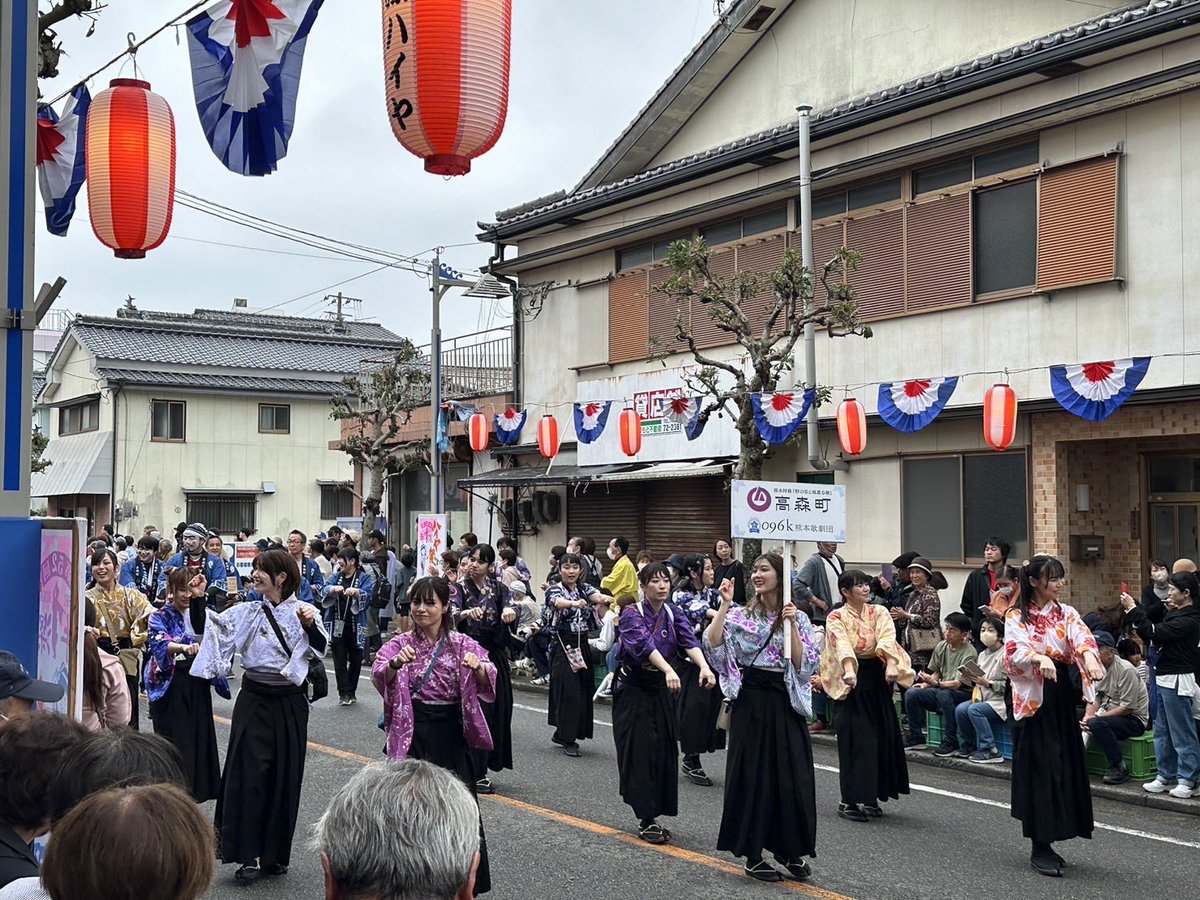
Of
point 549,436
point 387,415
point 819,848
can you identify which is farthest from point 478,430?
point 819,848

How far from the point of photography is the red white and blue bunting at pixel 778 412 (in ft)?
52.3

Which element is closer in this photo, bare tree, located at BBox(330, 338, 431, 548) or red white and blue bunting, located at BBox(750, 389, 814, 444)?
red white and blue bunting, located at BBox(750, 389, 814, 444)

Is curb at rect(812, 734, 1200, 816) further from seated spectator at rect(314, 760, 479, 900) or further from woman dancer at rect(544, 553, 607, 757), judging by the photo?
seated spectator at rect(314, 760, 479, 900)

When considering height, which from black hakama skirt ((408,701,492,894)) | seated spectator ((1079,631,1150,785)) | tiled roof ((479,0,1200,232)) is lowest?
seated spectator ((1079,631,1150,785))

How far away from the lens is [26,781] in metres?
3.44

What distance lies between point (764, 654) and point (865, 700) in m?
1.97

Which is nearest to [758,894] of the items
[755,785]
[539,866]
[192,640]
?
[755,785]

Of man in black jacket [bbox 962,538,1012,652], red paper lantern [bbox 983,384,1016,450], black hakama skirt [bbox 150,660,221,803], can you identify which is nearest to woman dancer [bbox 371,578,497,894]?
black hakama skirt [bbox 150,660,221,803]

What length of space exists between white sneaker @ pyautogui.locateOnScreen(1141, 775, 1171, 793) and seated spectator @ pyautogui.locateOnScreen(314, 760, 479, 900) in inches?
360

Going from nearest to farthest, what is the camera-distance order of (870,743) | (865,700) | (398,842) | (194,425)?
(398,842), (870,743), (865,700), (194,425)

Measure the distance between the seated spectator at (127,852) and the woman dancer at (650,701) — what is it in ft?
20.7

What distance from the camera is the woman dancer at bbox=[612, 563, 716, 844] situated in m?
8.99

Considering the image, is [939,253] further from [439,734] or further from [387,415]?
[387,415]

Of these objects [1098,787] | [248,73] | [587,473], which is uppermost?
[248,73]
